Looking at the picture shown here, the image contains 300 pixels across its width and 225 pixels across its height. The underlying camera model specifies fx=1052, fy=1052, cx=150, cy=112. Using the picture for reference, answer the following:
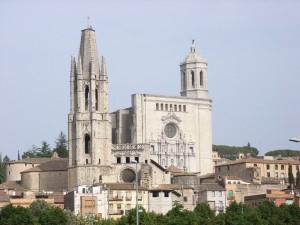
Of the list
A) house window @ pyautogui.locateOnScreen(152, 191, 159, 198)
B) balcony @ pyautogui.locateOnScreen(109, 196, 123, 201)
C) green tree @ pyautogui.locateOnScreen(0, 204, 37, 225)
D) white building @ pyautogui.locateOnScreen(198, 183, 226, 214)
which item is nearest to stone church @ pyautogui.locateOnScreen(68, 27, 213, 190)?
house window @ pyautogui.locateOnScreen(152, 191, 159, 198)

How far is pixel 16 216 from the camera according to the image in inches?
3605

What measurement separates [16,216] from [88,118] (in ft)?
89.5

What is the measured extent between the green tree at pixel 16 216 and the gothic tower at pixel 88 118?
20586 mm

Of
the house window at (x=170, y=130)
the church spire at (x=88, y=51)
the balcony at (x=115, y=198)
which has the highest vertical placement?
the church spire at (x=88, y=51)

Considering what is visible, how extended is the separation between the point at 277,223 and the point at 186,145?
43.1 meters

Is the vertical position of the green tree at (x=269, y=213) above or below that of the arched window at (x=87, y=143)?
below

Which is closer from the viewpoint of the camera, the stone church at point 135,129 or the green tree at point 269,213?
the green tree at point 269,213

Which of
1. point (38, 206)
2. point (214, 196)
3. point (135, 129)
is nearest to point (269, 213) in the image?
point (214, 196)

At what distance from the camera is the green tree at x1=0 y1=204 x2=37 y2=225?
90.5 meters

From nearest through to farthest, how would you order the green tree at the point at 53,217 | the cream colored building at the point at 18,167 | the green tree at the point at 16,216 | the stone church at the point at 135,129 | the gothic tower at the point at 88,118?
the green tree at the point at 16,216 → the green tree at the point at 53,217 → the gothic tower at the point at 88,118 → the stone church at the point at 135,129 → the cream colored building at the point at 18,167

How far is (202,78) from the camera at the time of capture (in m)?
149

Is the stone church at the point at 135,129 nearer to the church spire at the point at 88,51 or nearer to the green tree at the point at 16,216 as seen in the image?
the church spire at the point at 88,51

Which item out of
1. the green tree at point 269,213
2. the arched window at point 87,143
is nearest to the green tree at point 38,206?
the arched window at point 87,143

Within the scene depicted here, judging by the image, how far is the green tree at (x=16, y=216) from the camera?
297ft
